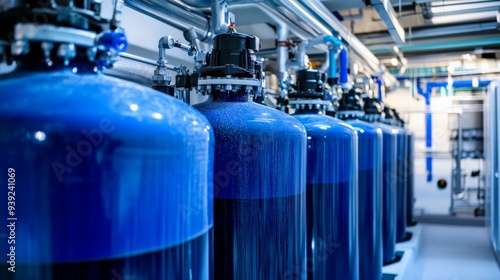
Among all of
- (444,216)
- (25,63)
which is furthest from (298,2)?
(444,216)

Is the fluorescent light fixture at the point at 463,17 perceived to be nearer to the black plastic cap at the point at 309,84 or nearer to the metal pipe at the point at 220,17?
the black plastic cap at the point at 309,84

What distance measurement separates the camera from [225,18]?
1079 millimetres

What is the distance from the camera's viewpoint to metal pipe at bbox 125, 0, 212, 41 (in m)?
1.12

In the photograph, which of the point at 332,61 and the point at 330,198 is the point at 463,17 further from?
the point at 330,198

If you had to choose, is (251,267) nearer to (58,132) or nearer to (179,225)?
(179,225)

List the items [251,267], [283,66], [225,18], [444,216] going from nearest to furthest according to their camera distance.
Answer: [251,267] → [225,18] → [283,66] → [444,216]

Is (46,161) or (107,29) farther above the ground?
(107,29)

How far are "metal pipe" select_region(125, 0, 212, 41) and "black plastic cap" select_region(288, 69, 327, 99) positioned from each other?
30 cm

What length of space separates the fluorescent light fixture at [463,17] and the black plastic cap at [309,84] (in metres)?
1.60

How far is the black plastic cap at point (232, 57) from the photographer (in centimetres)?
88

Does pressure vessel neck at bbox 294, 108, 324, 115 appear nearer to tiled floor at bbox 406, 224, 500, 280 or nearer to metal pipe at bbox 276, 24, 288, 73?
metal pipe at bbox 276, 24, 288, 73

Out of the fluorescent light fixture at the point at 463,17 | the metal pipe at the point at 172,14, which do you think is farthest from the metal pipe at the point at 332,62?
the fluorescent light fixture at the point at 463,17

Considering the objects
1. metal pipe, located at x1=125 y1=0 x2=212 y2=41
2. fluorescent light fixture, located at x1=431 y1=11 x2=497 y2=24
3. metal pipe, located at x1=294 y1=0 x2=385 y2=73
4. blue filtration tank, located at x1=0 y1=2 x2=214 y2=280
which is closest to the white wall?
fluorescent light fixture, located at x1=431 y1=11 x2=497 y2=24

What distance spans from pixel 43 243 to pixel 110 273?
0.27ft
